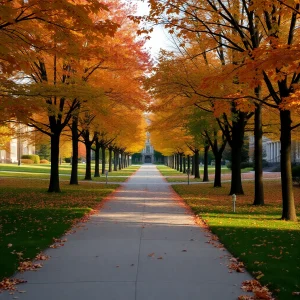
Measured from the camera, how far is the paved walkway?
502cm

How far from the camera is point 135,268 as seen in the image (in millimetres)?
6141

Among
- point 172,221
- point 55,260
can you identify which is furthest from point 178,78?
point 55,260

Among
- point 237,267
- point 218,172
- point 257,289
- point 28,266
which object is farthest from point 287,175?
point 218,172

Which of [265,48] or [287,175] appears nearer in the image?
[265,48]

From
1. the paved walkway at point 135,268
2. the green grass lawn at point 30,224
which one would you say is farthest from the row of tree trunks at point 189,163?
the paved walkway at point 135,268

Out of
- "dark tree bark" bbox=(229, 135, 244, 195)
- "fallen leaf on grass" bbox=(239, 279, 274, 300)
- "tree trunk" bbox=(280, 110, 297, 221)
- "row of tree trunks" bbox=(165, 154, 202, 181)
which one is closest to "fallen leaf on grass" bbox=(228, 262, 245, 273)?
"fallen leaf on grass" bbox=(239, 279, 274, 300)

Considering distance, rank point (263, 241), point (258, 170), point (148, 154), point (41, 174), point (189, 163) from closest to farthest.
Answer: point (263, 241) → point (258, 170) → point (41, 174) → point (189, 163) → point (148, 154)

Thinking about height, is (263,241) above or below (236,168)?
below

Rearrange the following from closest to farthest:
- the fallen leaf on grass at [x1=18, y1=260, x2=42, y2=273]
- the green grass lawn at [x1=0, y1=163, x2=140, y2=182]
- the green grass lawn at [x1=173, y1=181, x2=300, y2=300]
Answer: the green grass lawn at [x1=173, y1=181, x2=300, y2=300] < the fallen leaf on grass at [x1=18, y1=260, x2=42, y2=273] < the green grass lawn at [x1=0, y1=163, x2=140, y2=182]

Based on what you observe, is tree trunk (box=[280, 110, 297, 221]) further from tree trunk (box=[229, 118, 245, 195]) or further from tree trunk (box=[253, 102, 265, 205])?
tree trunk (box=[229, 118, 245, 195])

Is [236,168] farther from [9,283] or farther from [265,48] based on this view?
[9,283]

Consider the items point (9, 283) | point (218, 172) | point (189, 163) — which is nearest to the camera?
point (9, 283)

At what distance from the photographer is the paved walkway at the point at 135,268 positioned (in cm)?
502

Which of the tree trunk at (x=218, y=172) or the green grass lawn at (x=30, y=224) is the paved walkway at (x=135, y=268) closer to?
the green grass lawn at (x=30, y=224)
